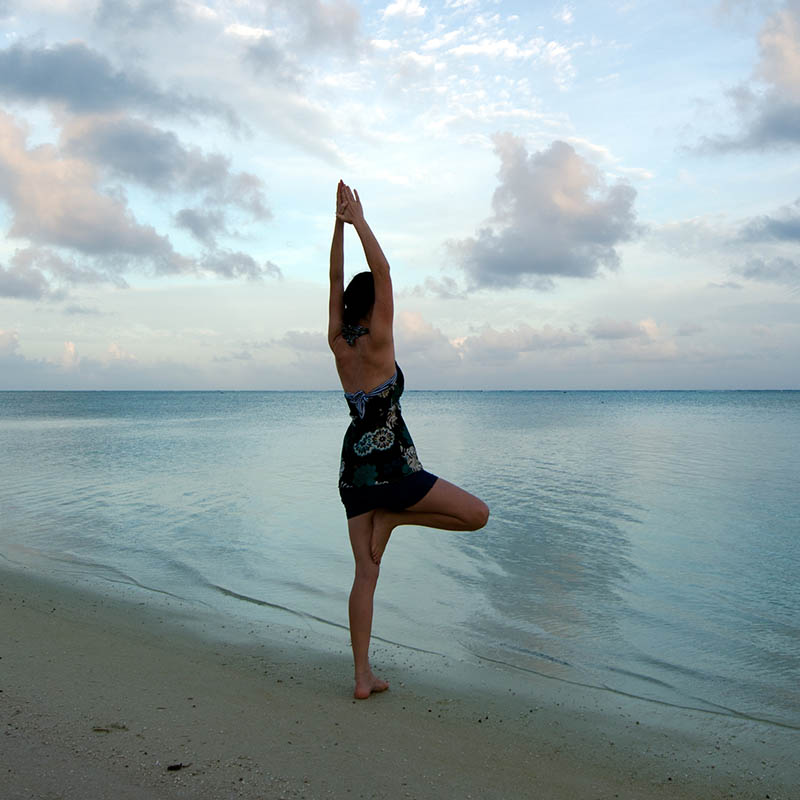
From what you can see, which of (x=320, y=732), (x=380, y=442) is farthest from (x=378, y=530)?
(x=320, y=732)

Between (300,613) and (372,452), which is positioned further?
(300,613)

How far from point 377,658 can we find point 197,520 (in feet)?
18.7

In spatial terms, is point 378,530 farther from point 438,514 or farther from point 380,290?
point 380,290

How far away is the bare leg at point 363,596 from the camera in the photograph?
3.82m

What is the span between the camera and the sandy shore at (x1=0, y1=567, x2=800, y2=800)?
280cm

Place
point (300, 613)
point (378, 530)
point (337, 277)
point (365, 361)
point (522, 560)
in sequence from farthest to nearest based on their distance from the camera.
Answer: point (522, 560), point (300, 613), point (337, 277), point (378, 530), point (365, 361)

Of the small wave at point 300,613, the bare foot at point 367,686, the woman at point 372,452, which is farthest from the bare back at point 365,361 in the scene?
the small wave at point 300,613

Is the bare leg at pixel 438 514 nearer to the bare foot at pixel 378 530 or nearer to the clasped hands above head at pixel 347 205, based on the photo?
the bare foot at pixel 378 530

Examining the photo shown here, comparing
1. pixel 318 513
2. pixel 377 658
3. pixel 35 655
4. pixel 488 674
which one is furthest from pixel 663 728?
pixel 318 513

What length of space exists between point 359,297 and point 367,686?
6.64 ft

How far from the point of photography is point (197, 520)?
31.5 feet

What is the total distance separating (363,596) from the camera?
3844 mm

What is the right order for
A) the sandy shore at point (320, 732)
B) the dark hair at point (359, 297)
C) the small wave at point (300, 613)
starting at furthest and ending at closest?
1. the small wave at point (300, 613)
2. the dark hair at point (359, 297)
3. the sandy shore at point (320, 732)

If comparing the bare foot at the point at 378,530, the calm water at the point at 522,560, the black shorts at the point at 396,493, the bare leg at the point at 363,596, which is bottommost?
the calm water at the point at 522,560
